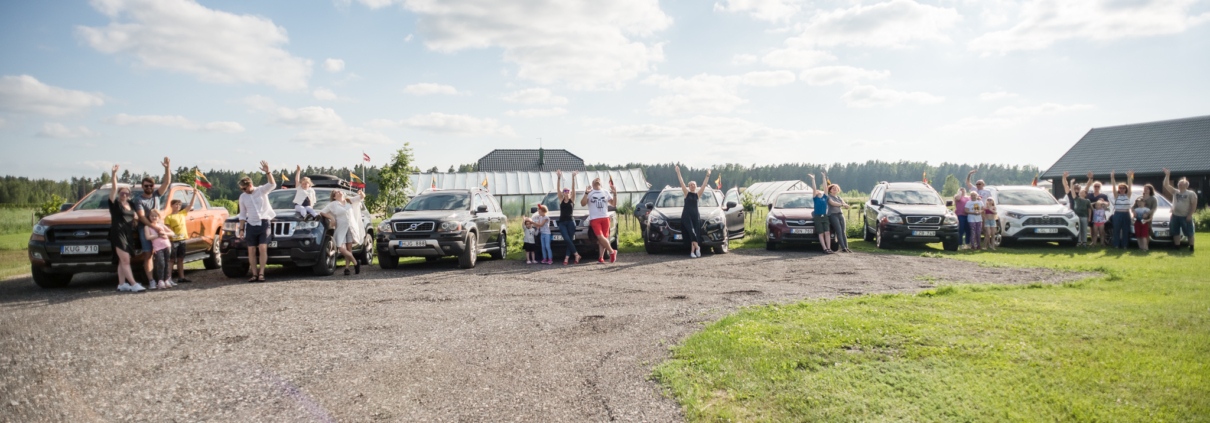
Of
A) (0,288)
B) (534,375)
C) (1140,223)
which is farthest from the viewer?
(1140,223)

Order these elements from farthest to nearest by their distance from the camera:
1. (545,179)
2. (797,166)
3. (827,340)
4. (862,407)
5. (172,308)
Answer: (797,166) → (545,179) → (172,308) → (827,340) → (862,407)

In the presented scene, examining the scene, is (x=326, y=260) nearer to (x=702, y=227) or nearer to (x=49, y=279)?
(x=49, y=279)

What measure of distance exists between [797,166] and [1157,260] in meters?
116

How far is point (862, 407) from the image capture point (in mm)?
Answer: 3607

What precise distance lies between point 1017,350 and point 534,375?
142 inches

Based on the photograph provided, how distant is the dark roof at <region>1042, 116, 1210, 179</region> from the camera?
1214 inches

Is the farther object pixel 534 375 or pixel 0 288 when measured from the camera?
pixel 0 288

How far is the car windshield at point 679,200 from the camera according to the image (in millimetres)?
14798

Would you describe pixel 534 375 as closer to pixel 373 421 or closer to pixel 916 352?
pixel 373 421

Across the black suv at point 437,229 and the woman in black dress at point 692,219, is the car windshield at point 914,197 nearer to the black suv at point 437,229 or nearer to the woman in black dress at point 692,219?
the woman in black dress at point 692,219

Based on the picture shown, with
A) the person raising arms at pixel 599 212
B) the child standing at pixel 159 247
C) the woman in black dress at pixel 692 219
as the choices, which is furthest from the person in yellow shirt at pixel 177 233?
the woman in black dress at pixel 692 219

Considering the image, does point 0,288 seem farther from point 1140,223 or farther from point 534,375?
point 1140,223

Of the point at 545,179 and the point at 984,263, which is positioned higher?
the point at 545,179

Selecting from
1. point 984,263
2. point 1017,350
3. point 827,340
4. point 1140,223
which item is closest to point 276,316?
point 827,340
